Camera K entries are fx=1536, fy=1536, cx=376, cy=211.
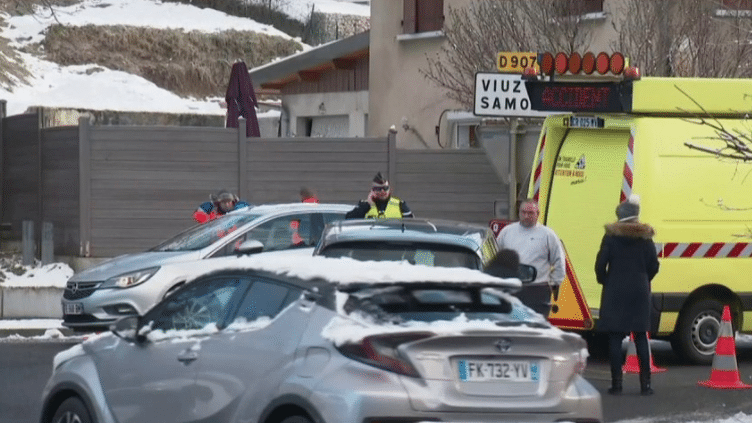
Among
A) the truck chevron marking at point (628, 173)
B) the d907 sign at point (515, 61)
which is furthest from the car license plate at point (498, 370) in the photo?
the d907 sign at point (515, 61)

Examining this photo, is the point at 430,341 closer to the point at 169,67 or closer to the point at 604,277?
the point at 604,277

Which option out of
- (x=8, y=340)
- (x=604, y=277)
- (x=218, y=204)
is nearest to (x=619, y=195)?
(x=604, y=277)

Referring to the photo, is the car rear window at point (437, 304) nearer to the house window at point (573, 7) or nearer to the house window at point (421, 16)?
the house window at point (573, 7)

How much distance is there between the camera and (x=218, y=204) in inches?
743

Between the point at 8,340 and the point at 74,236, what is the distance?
4.94 meters

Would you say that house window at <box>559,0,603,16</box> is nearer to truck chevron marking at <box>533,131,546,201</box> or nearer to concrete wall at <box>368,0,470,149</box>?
concrete wall at <box>368,0,470,149</box>

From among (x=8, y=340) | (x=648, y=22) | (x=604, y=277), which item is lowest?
(x=8, y=340)

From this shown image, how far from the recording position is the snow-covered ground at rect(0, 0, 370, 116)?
43344mm

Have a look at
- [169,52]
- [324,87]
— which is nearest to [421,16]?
[324,87]

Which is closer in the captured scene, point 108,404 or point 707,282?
point 108,404

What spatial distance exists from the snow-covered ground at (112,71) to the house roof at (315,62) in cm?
983

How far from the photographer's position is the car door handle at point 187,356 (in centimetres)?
818

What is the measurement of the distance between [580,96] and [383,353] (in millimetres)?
7918

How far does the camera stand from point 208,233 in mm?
16922
